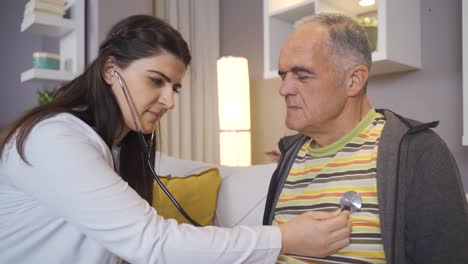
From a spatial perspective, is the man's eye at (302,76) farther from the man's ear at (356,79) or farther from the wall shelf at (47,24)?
the wall shelf at (47,24)

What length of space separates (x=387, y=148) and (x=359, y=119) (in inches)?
7.5

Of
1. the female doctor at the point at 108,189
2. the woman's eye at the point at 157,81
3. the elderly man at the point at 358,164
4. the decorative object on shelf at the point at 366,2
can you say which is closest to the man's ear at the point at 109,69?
the female doctor at the point at 108,189

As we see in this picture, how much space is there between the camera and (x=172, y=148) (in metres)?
2.71

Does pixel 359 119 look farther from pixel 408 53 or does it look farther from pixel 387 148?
pixel 408 53

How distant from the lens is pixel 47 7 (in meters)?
2.33

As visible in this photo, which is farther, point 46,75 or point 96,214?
point 46,75

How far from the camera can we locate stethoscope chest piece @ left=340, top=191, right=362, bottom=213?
973 millimetres

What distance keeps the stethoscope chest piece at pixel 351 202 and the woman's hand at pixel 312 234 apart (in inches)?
4.7

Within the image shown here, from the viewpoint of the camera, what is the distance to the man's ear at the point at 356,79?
111 cm

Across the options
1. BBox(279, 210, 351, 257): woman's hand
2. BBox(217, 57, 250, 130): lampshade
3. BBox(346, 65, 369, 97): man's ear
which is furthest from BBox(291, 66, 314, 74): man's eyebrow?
BBox(217, 57, 250, 130): lampshade

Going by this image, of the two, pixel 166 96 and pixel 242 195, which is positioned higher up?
pixel 166 96

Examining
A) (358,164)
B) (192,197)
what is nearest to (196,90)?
(192,197)

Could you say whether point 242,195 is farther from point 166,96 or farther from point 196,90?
point 196,90

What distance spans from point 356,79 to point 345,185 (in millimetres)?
305
